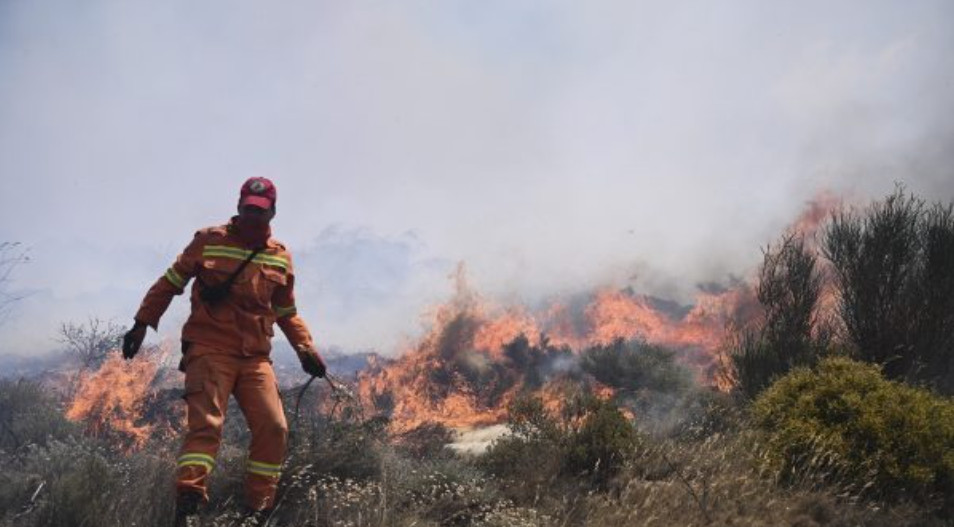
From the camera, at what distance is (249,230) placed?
4.17 m

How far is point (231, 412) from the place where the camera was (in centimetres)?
1080

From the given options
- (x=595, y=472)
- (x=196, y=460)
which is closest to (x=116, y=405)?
(x=196, y=460)

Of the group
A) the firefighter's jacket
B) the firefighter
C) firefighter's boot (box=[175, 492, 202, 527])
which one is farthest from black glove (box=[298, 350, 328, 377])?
firefighter's boot (box=[175, 492, 202, 527])

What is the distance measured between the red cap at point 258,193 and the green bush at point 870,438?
15.2ft

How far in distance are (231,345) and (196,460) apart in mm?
805

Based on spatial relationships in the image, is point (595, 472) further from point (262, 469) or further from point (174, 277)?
point (174, 277)

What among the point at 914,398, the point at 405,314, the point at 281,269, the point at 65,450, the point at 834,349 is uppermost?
the point at 405,314

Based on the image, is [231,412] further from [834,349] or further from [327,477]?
[834,349]

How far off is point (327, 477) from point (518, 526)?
1.58 m

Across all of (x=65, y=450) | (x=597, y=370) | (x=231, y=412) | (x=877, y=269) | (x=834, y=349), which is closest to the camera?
(x=65, y=450)

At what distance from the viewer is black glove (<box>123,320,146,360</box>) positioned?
3828 millimetres

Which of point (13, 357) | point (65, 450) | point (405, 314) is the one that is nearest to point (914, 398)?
point (65, 450)

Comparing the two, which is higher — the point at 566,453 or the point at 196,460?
the point at 566,453

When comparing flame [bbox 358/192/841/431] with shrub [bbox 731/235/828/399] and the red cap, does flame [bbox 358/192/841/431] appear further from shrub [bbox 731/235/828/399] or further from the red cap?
the red cap
